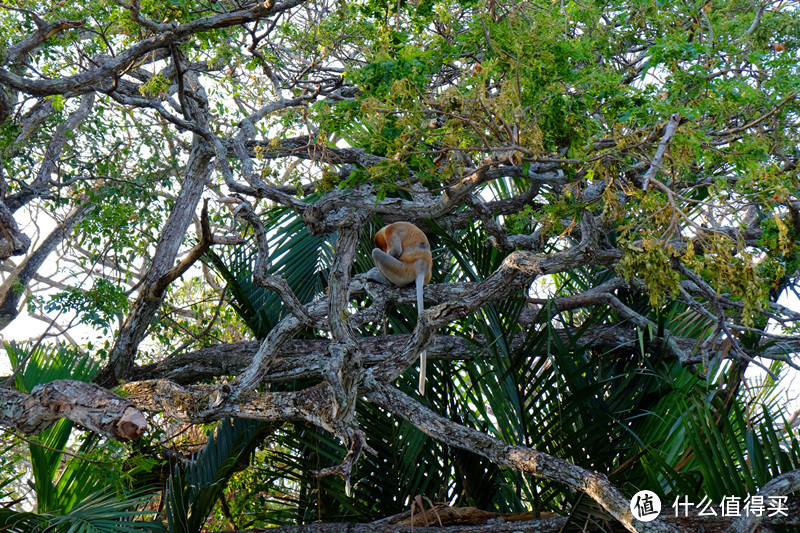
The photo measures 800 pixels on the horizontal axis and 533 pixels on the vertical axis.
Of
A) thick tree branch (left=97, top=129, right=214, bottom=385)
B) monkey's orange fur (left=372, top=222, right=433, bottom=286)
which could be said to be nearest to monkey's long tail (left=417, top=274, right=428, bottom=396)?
monkey's orange fur (left=372, top=222, right=433, bottom=286)

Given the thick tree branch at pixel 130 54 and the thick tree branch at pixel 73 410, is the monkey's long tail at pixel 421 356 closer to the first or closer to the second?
the thick tree branch at pixel 73 410

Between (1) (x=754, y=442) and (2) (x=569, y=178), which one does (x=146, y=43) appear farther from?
(1) (x=754, y=442)

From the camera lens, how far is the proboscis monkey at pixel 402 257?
4910 millimetres

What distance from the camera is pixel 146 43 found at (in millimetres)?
4504

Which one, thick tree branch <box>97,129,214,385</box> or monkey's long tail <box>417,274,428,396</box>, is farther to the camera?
thick tree branch <box>97,129,214,385</box>

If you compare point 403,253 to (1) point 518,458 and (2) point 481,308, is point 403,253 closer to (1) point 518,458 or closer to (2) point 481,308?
(2) point 481,308

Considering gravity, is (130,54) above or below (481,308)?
above

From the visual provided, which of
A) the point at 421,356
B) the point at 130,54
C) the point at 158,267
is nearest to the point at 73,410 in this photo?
the point at 421,356

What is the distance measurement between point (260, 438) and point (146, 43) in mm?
2579

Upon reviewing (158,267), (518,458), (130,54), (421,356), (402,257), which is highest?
(130,54)

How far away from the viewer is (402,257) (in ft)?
16.4

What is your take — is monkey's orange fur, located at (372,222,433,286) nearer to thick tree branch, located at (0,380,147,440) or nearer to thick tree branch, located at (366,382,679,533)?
thick tree branch, located at (366,382,679,533)

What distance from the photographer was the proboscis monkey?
491 cm

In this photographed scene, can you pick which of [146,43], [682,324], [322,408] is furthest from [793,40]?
[146,43]
